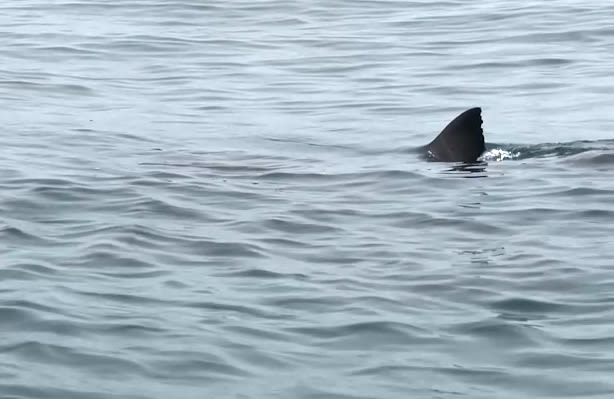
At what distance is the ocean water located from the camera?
6.28 meters

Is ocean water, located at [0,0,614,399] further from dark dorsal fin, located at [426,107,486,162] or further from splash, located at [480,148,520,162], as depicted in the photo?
dark dorsal fin, located at [426,107,486,162]

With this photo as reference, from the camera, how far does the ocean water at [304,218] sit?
20.6 ft

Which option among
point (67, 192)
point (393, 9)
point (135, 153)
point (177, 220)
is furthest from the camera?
point (393, 9)

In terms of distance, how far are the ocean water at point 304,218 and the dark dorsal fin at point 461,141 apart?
0.24 m

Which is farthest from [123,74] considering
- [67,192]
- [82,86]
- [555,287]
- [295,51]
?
[555,287]

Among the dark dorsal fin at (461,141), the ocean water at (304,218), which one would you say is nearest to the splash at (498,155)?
the ocean water at (304,218)

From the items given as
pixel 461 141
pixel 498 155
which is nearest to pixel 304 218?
pixel 461 141

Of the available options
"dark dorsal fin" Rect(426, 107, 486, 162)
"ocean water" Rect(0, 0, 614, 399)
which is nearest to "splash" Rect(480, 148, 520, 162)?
"ocean water" Rect(0, 0, 614, 399)

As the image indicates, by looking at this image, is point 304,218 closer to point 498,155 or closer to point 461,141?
point 461,141

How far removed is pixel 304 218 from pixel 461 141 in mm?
2545

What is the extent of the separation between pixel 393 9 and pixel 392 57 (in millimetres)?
4700

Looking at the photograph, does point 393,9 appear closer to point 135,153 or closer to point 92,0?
point 92,0

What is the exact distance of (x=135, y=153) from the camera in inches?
470

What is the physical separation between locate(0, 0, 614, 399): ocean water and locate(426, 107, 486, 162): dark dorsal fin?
0.80ft
